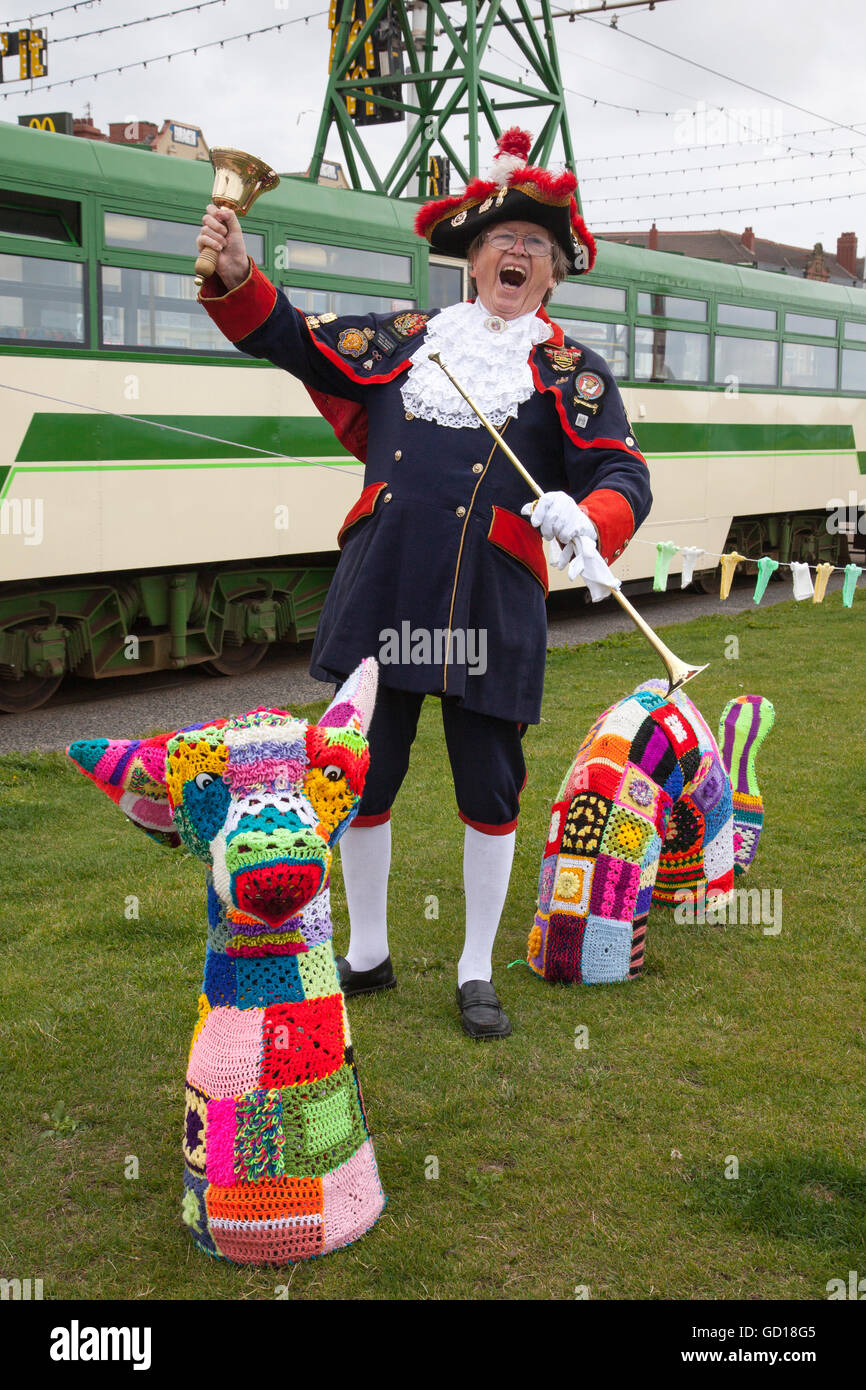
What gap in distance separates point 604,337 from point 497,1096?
9.62 metres

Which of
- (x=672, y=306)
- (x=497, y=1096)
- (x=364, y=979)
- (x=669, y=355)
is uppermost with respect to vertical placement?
(x=672, y=306)

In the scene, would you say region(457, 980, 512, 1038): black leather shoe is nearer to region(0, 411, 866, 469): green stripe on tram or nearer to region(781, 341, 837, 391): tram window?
region(0, 411, 866, 469): green stripe on tram

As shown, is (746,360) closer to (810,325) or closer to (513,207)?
(810,325)

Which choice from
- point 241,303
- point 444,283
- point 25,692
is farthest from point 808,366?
point 241,303

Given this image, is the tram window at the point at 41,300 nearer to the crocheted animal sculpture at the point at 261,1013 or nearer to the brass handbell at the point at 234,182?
the brass handbell at the point at 234,182

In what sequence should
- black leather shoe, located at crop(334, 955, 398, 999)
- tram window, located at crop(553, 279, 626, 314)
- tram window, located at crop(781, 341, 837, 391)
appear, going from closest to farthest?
1. black leather shoe, located at crop(334, 955, 398, 999)
2. tram window, located at crop(553, 279, 626, 314)
3. tram window, located at crop(781, 341, 837, 391)

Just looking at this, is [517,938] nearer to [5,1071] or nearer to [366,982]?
[366,982]

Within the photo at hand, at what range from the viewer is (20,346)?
7.52 m

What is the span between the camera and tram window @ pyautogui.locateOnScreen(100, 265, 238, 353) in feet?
26.1

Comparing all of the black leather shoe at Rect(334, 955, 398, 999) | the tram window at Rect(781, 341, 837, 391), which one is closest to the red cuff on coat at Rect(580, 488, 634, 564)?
the black leather shoe at Rect(334, 955, 398, 999)

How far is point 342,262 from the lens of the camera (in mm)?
9336

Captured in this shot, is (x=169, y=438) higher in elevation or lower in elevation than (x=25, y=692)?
higher

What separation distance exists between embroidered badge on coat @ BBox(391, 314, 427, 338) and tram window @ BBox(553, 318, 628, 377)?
26.1 ft

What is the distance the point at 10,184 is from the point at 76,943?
495 centimetres
